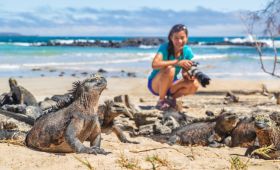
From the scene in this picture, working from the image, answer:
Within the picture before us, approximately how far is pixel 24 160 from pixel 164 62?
4.90 m

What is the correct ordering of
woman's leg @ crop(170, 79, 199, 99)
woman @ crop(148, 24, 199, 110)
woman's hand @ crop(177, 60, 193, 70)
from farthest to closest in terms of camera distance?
woman's leg @ crop(170, 79, 199, 99) < woman @ crop(148, 24, 199, 110) < woman's hand @ crop(177, 60, 193, 70)

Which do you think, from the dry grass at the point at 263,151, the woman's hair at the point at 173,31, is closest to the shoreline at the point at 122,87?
the woman's hair at the point at 173,31

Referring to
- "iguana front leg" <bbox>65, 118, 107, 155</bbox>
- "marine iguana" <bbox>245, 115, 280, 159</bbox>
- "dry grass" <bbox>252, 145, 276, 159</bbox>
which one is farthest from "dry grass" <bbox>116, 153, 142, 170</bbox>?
"marine iguana" <bbox>245, 115, 280, 159</bbox>

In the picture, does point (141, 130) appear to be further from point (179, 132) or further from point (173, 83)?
point (173, 83)

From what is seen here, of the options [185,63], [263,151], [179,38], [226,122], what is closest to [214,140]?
[226,122]

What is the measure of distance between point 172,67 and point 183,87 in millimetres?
487

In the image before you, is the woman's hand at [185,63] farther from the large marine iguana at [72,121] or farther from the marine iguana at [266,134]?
the large marine iguana at [72,121]

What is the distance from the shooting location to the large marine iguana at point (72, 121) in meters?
4.45

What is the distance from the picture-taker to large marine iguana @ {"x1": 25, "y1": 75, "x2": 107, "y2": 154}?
14.6 feet

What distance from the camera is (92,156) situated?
13.8ft

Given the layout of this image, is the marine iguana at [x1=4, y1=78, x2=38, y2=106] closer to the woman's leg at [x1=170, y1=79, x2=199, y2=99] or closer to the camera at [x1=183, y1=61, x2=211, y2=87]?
the woman's leg at [x1=170, y1=79, x2=199, y2=99]

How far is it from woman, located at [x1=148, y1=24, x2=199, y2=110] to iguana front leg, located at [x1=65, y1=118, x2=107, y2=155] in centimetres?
436

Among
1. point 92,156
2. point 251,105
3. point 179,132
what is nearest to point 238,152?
point 179,132

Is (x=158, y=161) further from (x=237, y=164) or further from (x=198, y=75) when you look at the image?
(x=198, y=75)
